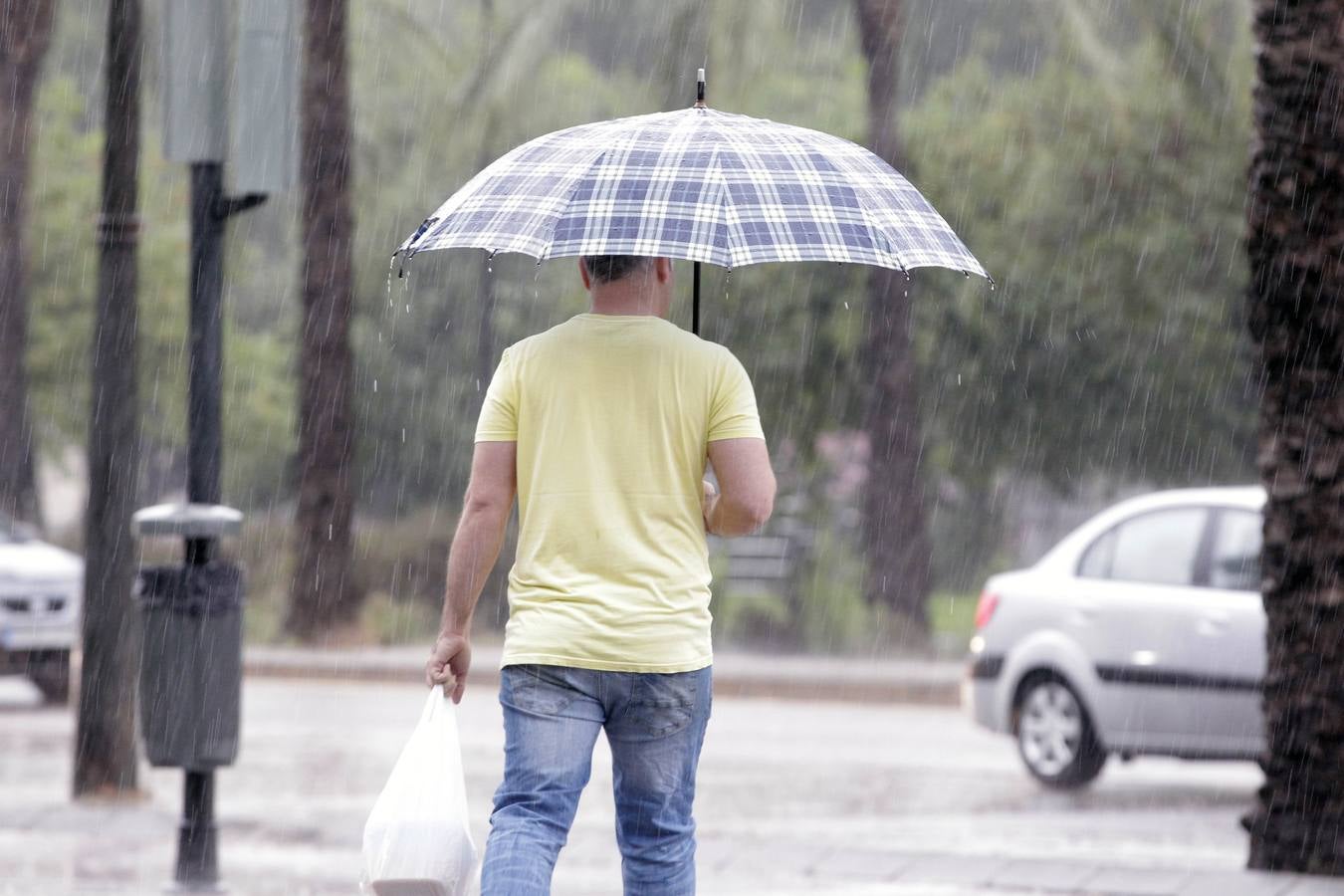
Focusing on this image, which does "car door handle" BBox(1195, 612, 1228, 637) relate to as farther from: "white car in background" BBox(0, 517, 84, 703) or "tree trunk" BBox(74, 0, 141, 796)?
"white car in background" BBox(0, 517, 84, 703)

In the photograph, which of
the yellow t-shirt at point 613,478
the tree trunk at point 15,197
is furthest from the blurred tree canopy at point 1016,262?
the yellow t-shirt at point 613,478

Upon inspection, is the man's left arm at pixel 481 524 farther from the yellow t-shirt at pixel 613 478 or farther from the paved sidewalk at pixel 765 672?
the paved sidewalk at pixel 765 672

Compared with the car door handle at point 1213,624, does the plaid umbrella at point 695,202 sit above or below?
above

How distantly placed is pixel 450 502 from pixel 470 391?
6.16 feet

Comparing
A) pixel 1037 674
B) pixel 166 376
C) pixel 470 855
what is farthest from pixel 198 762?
pixel 166 376

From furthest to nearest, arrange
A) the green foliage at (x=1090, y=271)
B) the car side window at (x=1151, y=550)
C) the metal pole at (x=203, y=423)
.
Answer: the green foliage at (x=1090, y=271), the car side window at (x=1151, y=550), the metal pole at (x=203, y=423)

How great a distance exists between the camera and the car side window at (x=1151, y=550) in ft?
36.3

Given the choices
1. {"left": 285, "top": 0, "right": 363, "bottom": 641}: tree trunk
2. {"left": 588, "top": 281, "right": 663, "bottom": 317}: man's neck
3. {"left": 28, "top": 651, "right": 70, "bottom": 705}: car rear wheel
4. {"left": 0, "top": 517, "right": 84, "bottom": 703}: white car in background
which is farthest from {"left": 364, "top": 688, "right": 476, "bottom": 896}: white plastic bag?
{"left": 285, "top": 0, "right": 363, "bottom": 641}: tree trunk

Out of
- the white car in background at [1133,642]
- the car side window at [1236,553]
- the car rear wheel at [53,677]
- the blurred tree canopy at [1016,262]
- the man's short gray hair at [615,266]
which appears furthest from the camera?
the blurred tree canopy at [1016,262]

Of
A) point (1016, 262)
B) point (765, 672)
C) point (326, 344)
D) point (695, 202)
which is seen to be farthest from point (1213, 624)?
point (1016, 262)

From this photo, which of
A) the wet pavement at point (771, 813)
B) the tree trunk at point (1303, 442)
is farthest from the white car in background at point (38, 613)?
the tree trunk at point (1303, 442)

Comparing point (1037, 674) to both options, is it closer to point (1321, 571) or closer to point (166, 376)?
point (1321, 571)

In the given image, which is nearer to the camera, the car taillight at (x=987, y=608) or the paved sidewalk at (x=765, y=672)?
the car taillight at (x=987, y=608)

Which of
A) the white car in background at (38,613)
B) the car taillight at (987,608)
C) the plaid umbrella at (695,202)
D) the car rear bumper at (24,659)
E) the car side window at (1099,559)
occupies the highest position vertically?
the plaid umbrella at (695,202)
